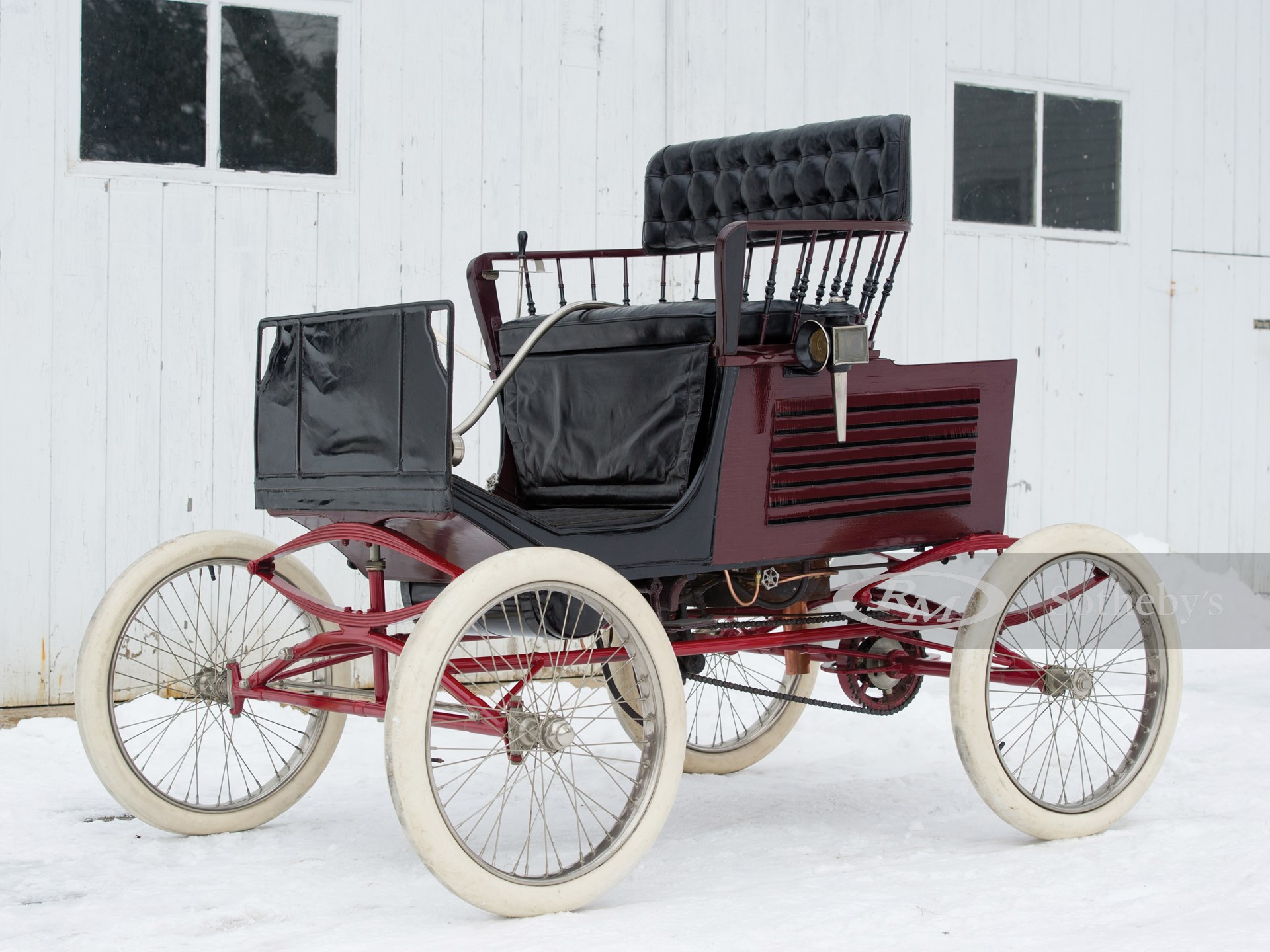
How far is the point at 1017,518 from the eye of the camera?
5.89m

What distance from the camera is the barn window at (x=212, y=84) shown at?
15.3 ft

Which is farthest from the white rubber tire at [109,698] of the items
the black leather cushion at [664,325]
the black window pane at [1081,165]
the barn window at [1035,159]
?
the black window pane at [1081,165]

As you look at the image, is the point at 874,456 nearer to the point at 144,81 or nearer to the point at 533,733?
the point at 533,733

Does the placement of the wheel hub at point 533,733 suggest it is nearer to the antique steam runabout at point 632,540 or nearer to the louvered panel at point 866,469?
the antique steam runabout at point 632,540

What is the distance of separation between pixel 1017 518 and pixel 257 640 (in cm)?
312

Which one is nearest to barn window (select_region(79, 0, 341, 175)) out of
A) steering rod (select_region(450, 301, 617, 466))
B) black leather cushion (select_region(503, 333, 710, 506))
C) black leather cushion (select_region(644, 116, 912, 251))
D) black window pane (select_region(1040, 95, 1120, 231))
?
black leather cushion (select_region(644, 116, 912, 251))

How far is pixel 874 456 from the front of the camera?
3133 millimetres

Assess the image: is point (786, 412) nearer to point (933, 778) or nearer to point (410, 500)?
point (410, 500)

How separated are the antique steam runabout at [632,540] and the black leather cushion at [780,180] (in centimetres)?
1

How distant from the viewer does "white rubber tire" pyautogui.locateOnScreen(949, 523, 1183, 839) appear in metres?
2.98

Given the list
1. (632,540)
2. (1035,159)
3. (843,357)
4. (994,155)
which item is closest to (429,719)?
(632,540)

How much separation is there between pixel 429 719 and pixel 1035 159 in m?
4.52

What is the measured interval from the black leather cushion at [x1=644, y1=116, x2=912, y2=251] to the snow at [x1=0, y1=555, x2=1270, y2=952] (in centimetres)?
149

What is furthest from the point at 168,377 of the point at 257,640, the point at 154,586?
the point at 154,586
